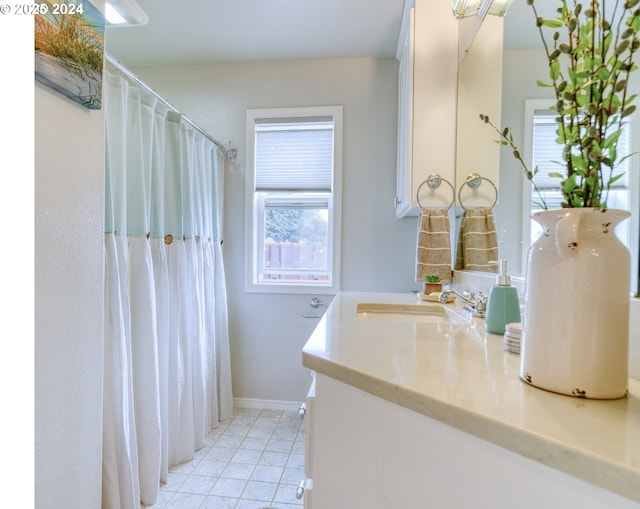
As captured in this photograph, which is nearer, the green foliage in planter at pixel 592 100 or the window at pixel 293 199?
the green foliage in planter at pixel 592 100

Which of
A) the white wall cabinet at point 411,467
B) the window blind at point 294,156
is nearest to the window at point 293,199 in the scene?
the window blind at point 294,156

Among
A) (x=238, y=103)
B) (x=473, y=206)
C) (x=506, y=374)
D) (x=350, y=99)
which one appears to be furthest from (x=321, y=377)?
(x=238, y=103)

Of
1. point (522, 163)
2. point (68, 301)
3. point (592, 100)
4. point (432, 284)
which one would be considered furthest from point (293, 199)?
point (592, 100)

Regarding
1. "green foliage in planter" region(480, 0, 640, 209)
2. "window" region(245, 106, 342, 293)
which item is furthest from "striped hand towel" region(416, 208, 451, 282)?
"green foliage in planter" region(480, 0, 640, 209)

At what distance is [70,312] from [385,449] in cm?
94

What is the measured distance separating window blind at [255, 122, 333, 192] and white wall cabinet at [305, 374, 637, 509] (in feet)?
6.10

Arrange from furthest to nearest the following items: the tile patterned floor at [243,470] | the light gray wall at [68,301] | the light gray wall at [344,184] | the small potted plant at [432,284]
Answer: the light gray wall at [344,184] < the small potted plant at [432,284] < the tile patterned floor at [243,470] < the light gray wall at [68,301]

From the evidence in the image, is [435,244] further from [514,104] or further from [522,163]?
[522,163]

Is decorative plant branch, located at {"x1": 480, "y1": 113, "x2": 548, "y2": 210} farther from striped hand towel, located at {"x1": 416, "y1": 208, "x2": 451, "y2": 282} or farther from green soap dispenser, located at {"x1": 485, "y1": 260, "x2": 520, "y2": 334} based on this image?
striped hand towel, located at {"x1": 416, "y1": 208, "x2": 451, "y2": 282}

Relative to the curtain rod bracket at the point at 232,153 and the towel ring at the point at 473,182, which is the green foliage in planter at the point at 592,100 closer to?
the towel ring at the point at 473,182

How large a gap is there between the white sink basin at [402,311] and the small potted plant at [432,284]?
19 cm

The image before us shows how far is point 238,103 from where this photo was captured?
244 cm

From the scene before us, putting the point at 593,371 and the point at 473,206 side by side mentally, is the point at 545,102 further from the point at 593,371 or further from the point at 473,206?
the point at 593,371

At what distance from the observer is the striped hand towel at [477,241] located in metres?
1.37
